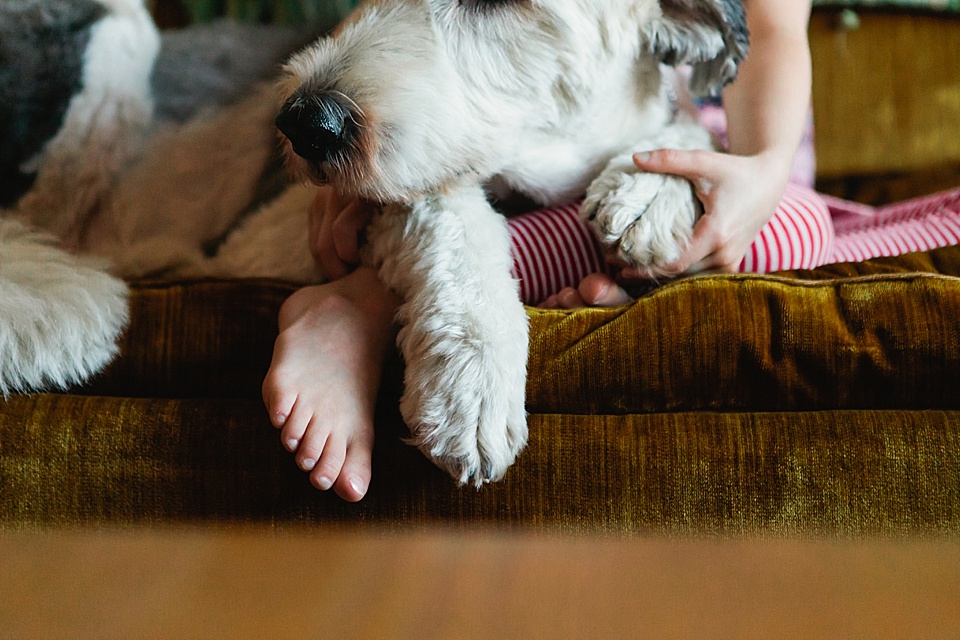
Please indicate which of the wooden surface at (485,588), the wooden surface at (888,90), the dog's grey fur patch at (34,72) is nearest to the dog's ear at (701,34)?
the wooden surface at (485,588)

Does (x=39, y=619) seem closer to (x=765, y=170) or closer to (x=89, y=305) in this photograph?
(x=89, y=305)

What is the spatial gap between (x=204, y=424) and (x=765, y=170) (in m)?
Result: 0.94

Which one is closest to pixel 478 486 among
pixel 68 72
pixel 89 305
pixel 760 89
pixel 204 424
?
pixel 204 424

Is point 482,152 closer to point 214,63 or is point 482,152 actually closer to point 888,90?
point 214,63

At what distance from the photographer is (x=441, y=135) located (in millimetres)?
956

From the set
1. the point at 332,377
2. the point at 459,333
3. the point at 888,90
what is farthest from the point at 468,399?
the point at 888,90

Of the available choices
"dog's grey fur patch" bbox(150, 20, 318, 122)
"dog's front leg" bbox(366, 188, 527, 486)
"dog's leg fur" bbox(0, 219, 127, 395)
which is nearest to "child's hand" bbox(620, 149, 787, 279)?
"dog's front leg" bbox(366, 188, 527, 486)

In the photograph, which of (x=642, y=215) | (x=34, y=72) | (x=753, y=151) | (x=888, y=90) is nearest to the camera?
(x=642, y=215)

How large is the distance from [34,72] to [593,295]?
1.18 metres

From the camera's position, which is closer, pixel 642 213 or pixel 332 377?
pixel 332 377

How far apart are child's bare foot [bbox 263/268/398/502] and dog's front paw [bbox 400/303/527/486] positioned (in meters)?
0.08

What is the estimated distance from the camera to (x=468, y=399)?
83 centimetres

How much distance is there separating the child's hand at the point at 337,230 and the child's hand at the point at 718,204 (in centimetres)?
42

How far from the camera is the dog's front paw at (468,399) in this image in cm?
82
